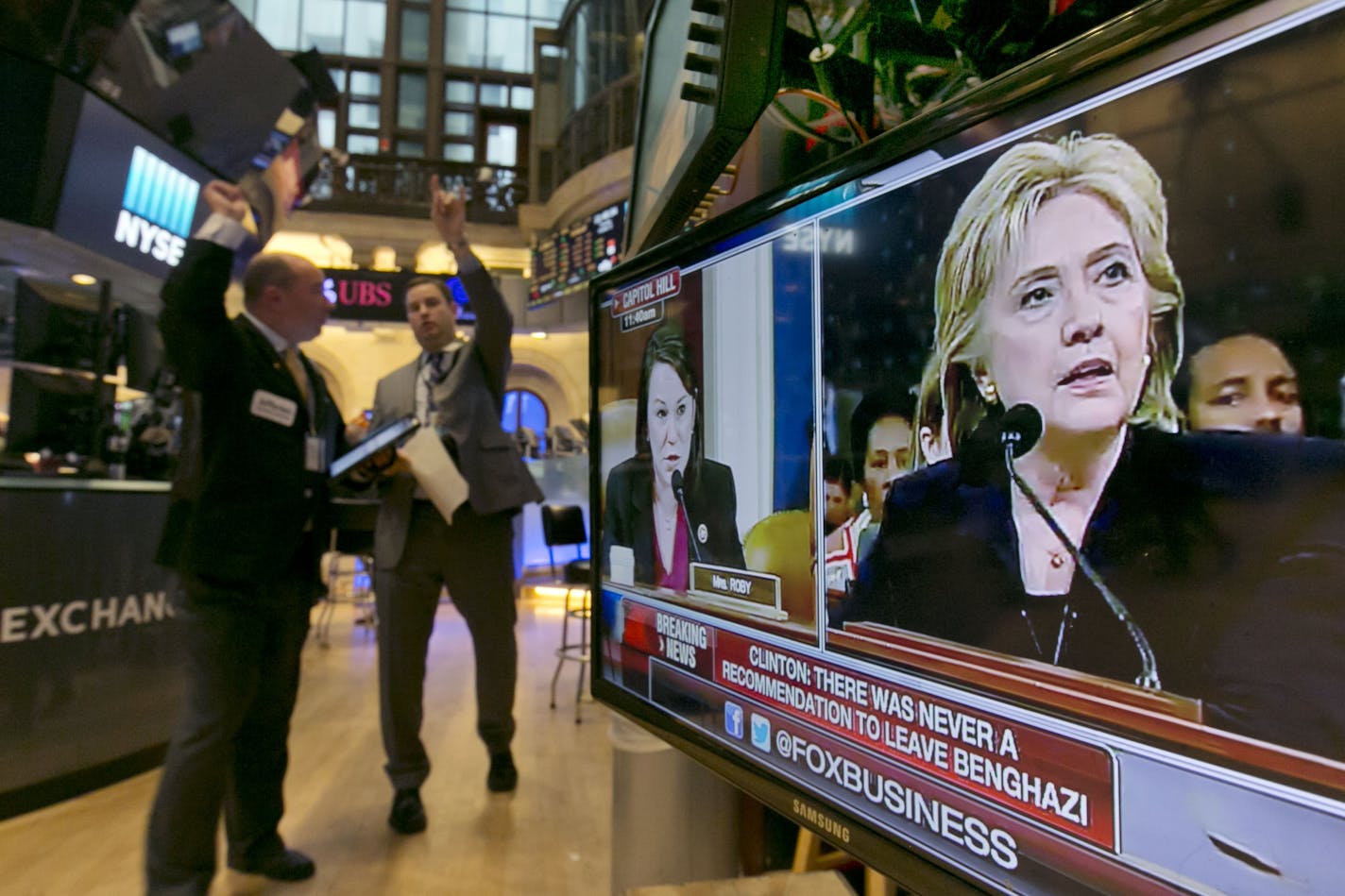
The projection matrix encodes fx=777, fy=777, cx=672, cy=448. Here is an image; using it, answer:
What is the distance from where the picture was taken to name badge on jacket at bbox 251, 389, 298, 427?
6.05 feet

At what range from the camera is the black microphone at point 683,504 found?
0.84 metres

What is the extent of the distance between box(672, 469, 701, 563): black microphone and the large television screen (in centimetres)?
6

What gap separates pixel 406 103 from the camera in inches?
518

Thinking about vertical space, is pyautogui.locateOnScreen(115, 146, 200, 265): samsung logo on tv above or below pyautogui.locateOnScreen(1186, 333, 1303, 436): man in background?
above

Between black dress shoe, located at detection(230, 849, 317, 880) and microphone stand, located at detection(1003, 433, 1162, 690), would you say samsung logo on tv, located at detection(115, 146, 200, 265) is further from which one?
microphone stand, located at detection(1003, 433, 1162, 690)

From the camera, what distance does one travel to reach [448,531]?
2.38 m

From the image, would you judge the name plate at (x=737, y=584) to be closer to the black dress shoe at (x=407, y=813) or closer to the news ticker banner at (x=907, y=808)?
the news ticker banner at (x=907, y=808)

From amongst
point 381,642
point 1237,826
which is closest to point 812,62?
point 1237,826

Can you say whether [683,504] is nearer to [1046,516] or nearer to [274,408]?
[1046,516]

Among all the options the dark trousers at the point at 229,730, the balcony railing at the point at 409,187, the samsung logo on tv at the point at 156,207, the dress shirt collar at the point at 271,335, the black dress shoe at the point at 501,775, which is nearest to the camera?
the dark trousers at the point at 229,730

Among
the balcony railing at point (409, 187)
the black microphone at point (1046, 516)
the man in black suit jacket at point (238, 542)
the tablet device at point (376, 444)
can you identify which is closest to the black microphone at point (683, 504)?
the black microphone at point (1046, 516)

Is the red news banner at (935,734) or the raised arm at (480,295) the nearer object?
the red news banner at (935,734)

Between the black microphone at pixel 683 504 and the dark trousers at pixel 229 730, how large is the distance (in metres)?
1.37

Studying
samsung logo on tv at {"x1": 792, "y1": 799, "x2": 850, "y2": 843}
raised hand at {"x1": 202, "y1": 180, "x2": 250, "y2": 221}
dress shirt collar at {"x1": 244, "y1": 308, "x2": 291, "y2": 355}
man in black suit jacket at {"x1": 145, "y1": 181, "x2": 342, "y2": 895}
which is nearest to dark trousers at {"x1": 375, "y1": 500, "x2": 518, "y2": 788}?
man in black suit jacket at {"x1": 145, "y1": 181, "x2": 342, "y2": 895}
